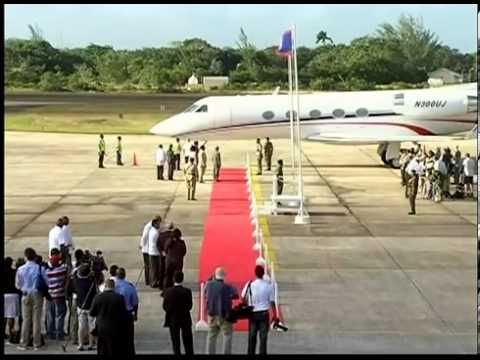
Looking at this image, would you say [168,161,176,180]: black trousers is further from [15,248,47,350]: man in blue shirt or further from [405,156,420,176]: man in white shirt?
[15,248,47,350]: man in blue shirt

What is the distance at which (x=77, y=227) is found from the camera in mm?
22406

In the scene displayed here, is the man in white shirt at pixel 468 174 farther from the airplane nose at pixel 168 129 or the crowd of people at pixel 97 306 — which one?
the crowd of people at pixel 97 306

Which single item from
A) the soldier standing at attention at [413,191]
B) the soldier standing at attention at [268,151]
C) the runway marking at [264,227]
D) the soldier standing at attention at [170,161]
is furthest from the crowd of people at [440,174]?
the soldier standing at attention at [170,161]

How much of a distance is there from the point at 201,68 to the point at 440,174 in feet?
305

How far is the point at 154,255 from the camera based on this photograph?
15.7 m

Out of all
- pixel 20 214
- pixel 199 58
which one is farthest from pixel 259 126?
pixel 199 58

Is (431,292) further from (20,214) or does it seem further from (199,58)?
(199,58)

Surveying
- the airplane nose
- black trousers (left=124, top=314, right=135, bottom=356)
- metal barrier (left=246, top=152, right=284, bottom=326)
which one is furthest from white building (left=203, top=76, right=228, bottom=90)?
black trousers (left=124, top=314, right=135, bottom=356)

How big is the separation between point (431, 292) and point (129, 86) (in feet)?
313

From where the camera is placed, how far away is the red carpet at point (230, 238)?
16938mm

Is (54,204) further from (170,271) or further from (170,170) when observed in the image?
(170,271)

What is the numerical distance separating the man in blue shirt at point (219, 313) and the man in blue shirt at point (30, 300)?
2552 millimetres

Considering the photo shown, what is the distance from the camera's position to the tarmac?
13188mm
